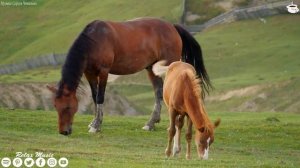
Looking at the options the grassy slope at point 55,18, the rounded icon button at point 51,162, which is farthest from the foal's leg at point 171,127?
the grassy slope at point 55,18

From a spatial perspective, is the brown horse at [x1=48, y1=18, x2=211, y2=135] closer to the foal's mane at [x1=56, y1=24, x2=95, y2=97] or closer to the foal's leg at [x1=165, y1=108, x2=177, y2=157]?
the foal's mane at [x1=56, y1=24, x2=95, y2=97]

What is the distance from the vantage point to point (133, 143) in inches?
950

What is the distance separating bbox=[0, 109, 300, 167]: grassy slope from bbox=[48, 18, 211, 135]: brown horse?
3.20 feet

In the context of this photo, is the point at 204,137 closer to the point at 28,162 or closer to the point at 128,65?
the point at 28,162

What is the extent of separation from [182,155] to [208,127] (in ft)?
9.34

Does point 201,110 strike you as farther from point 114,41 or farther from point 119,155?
point 114,41

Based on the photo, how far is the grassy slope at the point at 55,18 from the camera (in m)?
83.2

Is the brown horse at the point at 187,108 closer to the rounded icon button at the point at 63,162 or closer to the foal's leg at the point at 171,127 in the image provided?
the foal's leg at the point at 171,127

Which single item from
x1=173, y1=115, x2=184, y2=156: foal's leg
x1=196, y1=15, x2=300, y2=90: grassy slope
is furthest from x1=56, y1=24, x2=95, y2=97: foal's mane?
x1=196, y1=15, x2=300, y2=90: grassy slope

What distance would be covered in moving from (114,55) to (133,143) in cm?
343

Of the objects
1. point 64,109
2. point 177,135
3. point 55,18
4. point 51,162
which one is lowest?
point 55,18

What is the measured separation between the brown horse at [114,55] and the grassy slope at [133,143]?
976 millimetres

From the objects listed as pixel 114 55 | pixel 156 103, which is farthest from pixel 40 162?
A: pixel 156 103

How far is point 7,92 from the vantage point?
144 feet
